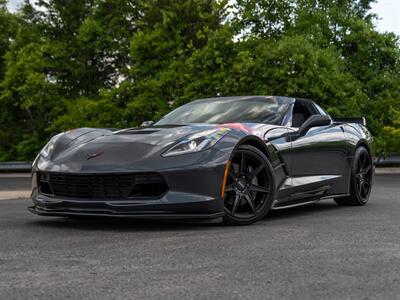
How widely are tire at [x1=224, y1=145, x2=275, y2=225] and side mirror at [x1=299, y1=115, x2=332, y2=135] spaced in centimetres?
98

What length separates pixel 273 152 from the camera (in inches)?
252

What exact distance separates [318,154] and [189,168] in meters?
2.23

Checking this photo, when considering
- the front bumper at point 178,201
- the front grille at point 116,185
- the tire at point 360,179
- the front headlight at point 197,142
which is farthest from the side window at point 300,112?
the front grille at point 116,185

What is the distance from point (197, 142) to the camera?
5.73m

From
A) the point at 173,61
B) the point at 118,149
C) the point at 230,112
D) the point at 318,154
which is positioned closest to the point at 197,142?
the point at 118,149

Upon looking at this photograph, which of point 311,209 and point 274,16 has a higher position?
point 274,16

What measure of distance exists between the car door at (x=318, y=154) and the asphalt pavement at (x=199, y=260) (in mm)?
744

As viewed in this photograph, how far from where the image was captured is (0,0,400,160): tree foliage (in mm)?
26266

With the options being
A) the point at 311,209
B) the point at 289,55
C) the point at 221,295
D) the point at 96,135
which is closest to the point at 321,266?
the point at 221,295

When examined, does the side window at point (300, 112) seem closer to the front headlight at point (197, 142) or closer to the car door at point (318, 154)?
the car door at point (318, 154)

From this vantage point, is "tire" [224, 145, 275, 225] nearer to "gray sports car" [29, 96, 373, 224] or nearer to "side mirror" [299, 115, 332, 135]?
"gray sports car" [29, 96, 373, 224]

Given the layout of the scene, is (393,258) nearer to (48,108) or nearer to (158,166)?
(158,166)

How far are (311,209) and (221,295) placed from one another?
15.9ft

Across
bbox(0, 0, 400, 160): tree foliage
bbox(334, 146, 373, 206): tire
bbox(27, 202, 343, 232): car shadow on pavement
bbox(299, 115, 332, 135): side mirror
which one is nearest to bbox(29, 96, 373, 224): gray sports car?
bbox(299, 115, 332, 135): side mirror
